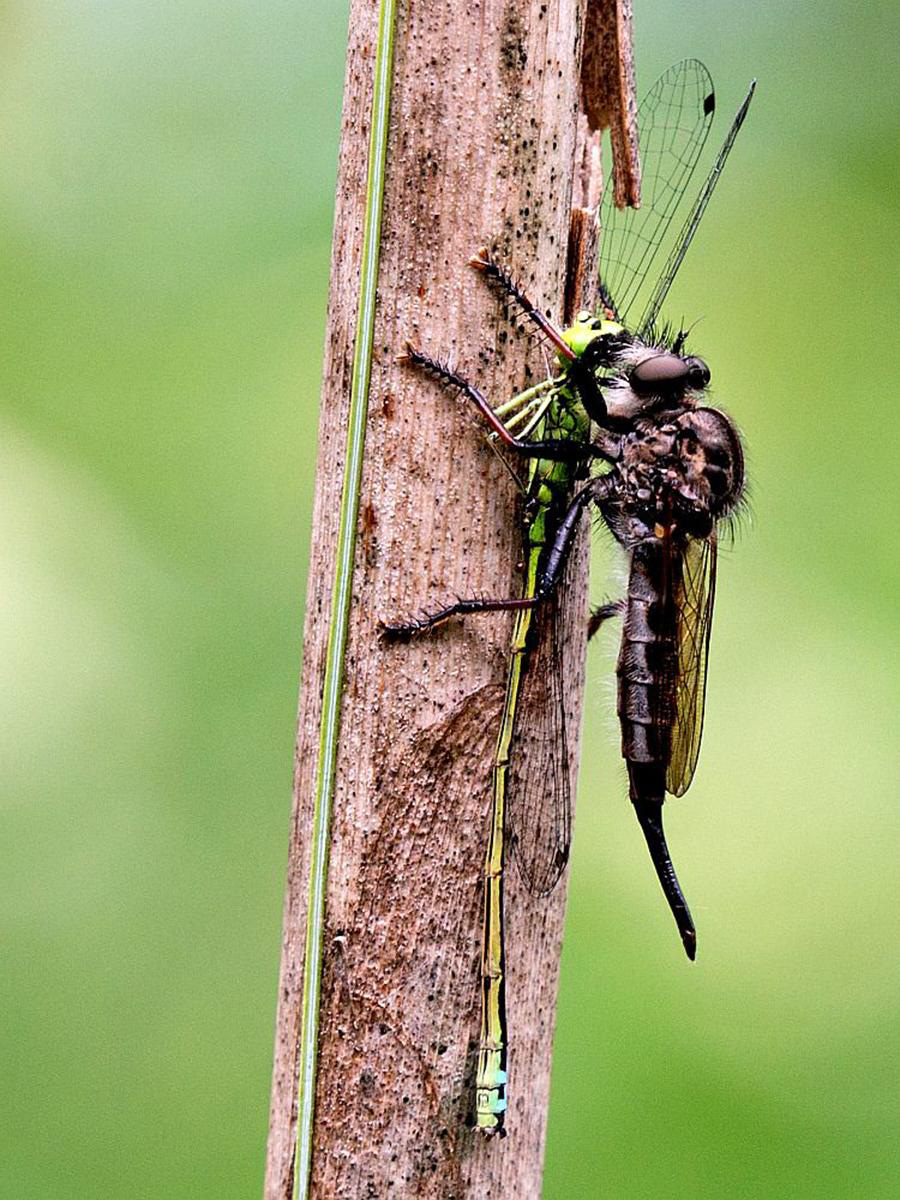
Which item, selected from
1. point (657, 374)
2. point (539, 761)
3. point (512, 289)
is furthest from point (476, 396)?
point (657, 374)

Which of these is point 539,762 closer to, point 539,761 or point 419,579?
point 539,761

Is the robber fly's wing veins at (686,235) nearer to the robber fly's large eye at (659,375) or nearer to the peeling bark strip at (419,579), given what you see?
the robber fly's large eye at (659,375)

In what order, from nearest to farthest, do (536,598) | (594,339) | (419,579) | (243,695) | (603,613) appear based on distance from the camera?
(419,579) < (536,598) < (594,339) < (603,613) < (243,695)

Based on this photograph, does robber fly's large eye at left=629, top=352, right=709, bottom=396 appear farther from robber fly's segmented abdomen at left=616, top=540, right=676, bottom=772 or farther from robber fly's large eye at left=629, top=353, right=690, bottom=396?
robber fly's segmented abdomen at left=616, top=540, right=676, bottom=772

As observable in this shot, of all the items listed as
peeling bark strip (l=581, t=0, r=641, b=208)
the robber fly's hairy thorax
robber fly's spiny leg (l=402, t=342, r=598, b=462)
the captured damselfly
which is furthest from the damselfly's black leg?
peeling bark strip (l=581, t=0, r=641, b=208)

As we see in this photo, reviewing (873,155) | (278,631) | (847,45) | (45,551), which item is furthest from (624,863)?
(847,45)
